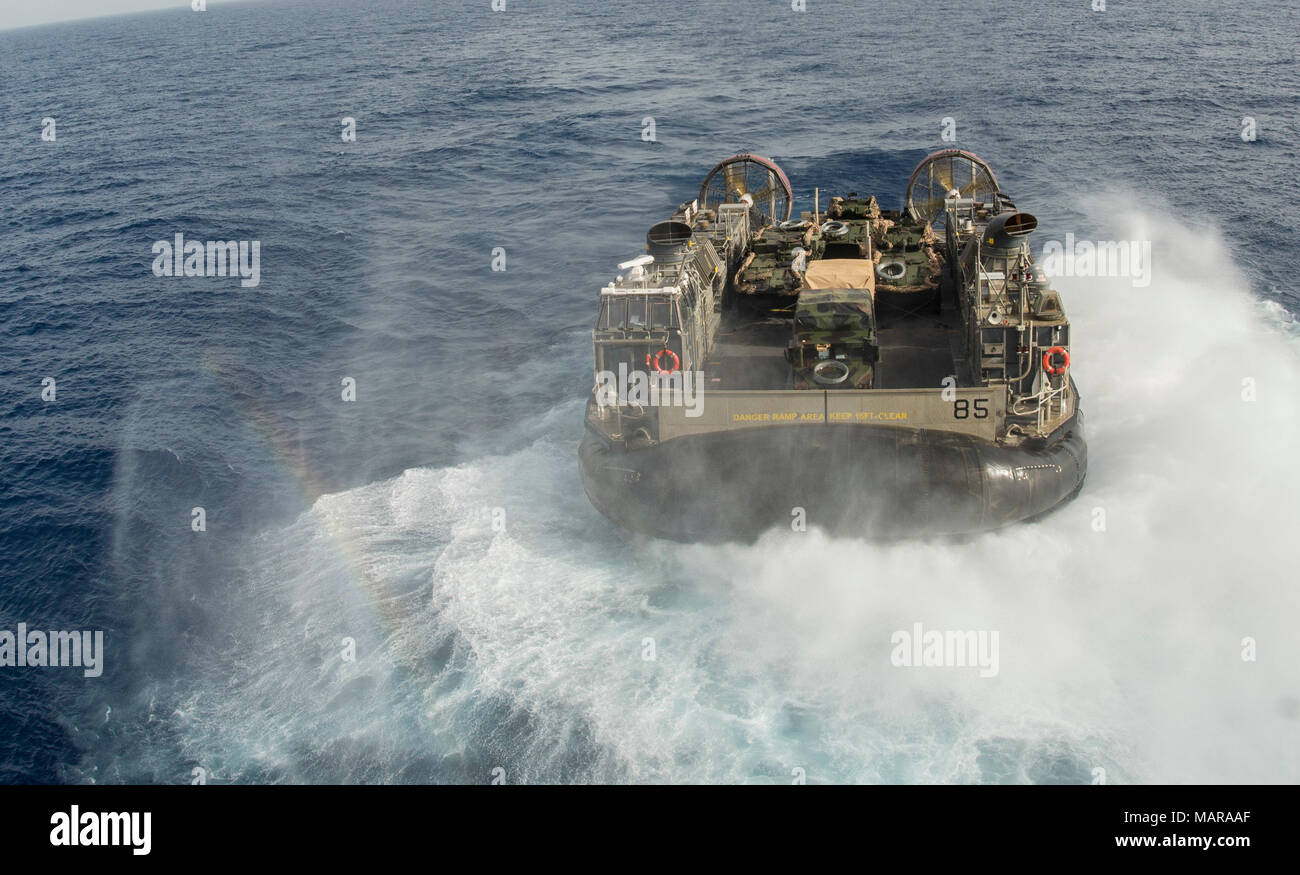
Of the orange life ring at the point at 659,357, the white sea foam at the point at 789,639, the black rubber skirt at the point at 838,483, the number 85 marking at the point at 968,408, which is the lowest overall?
the white sea foam at the point at 789,639

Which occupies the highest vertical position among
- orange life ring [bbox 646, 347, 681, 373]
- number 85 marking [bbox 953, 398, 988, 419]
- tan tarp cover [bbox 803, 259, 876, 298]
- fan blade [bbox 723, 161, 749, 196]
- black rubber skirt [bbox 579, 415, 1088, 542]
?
fan blade [bbox 723, 161, 749, 196]

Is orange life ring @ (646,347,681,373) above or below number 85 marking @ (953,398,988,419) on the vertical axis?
above

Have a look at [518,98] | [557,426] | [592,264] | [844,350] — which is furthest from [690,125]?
[844,350]

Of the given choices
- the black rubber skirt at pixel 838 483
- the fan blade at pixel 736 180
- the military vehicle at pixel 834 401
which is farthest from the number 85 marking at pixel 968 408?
the fan blade at pixel 736 180

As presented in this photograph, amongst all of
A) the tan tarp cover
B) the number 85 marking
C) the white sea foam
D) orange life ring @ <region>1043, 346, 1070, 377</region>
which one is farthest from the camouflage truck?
the white sea foam

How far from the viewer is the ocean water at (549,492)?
15406mm

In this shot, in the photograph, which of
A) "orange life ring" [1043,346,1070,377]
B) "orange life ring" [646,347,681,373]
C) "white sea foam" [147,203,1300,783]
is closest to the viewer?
"white sea foam" [147,203,1300,783]

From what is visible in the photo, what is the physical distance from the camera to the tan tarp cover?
22859 millimetres

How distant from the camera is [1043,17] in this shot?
7462cm

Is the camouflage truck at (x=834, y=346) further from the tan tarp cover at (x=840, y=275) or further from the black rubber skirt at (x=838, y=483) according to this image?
the tan tarp cover at (x=840, y=275)

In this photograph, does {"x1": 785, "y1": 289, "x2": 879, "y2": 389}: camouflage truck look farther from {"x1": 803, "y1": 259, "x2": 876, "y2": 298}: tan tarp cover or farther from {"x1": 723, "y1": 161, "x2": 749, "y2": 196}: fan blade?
{"x1": 723, "y1": 161, "x2": 749, "y2": 196}: fan blade

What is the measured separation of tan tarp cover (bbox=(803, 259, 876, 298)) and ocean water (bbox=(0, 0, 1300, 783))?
6383 mm

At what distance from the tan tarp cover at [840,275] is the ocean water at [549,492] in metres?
6.38
